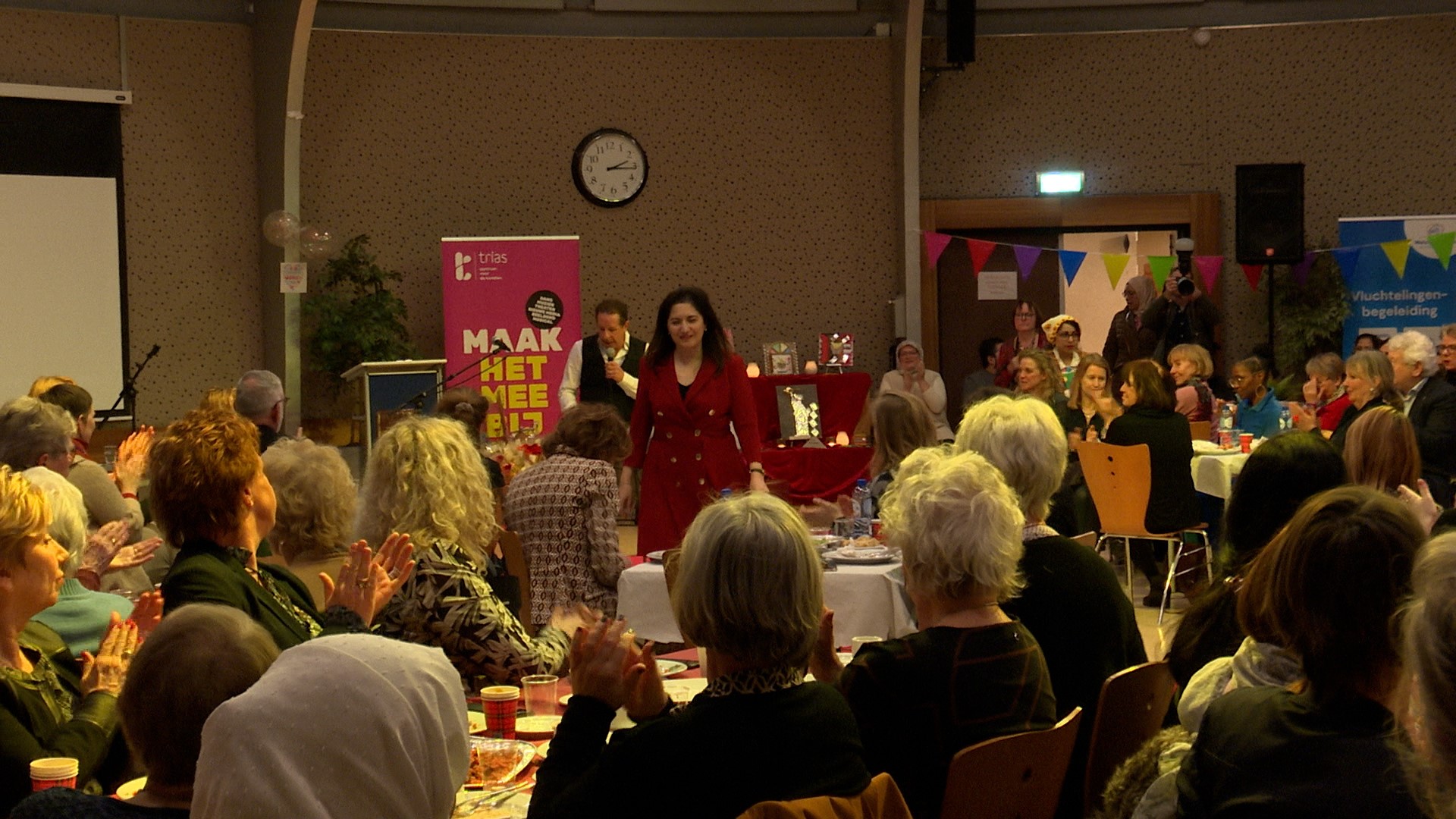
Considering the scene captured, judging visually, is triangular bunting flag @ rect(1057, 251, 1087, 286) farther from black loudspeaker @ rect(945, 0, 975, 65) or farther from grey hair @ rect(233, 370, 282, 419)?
grey hair @ rect(233, 370, 282, 419)

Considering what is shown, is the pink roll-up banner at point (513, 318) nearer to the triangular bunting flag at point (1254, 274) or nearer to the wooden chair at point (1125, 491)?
the wooden chair at point (1125, 491)

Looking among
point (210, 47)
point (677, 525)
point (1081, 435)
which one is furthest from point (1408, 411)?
point (210, 47)

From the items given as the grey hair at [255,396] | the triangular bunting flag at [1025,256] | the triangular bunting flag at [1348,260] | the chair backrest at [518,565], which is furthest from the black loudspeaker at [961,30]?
the chair backrest at [518,565]

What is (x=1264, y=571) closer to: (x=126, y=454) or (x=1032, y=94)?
(x=126, y=454)

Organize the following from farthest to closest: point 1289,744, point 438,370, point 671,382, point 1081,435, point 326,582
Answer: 1. point 438,370
2. point 1081,435
3. point 671,382
4. point 326,582
5. point 1289,744

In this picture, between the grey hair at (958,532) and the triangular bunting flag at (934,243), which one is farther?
the triangular bunting flag at (934,243)

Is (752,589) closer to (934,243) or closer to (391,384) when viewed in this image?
(391,384)

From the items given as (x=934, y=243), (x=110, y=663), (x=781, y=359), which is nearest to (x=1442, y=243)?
(x=934, y=243)

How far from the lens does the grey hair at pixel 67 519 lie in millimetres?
3000

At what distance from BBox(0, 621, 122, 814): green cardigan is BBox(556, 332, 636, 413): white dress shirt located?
6.02 m

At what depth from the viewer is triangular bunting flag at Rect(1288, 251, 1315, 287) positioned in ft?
36.0

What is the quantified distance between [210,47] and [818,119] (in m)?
4.64

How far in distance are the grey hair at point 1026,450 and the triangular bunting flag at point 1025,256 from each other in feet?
25.7

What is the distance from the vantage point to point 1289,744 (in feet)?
5.82
